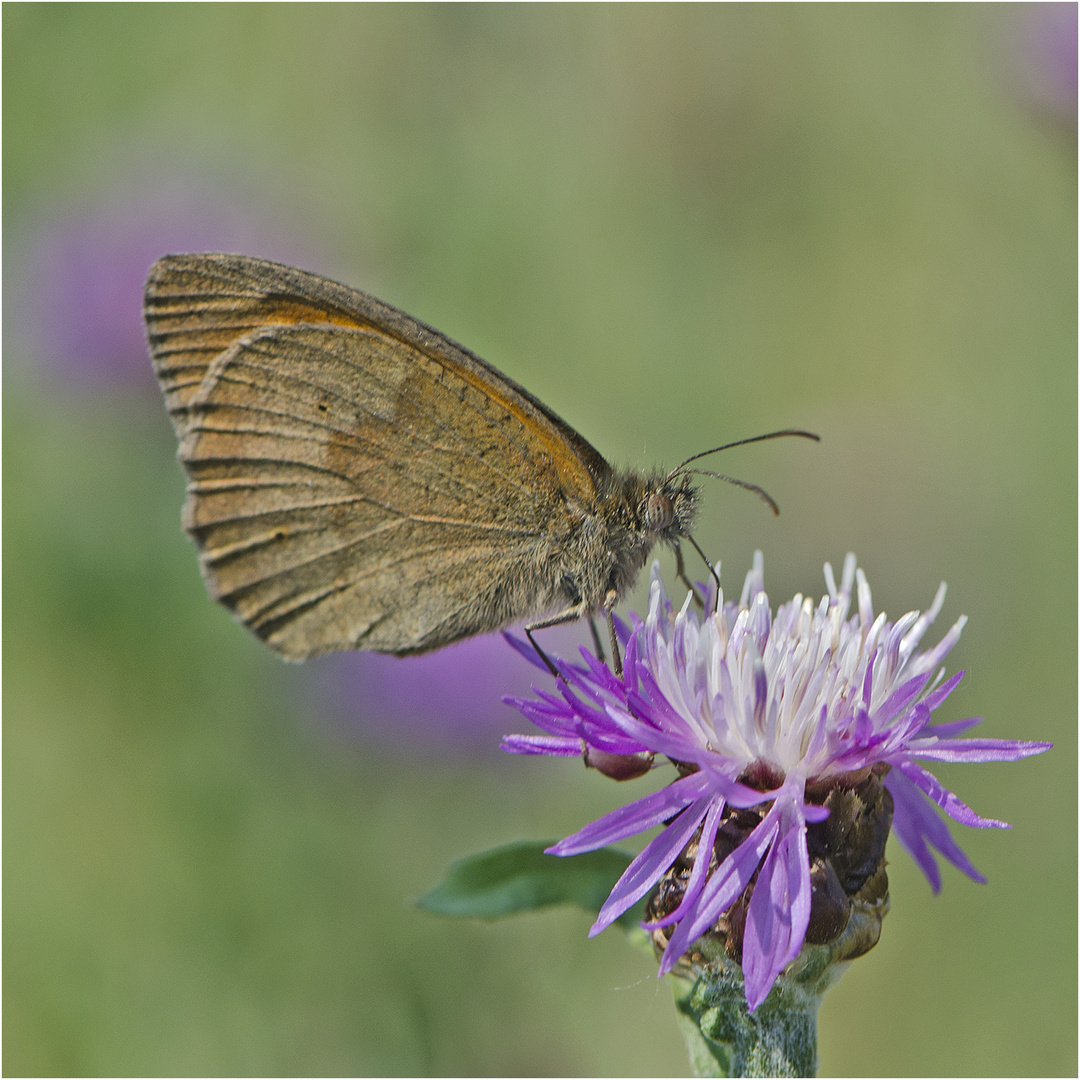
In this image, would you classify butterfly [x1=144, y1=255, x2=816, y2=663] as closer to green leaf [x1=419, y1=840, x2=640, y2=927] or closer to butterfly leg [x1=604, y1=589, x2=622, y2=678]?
butterfly leg [x1=604, y1=589, x2=622, y2=678]

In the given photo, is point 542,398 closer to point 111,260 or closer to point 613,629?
point 111,260

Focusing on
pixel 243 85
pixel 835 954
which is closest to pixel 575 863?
pixel 835 954

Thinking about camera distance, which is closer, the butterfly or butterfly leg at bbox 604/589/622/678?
butterfly leg at bbox 604/589/622/678

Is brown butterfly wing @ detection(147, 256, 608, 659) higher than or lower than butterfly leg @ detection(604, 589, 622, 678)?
higher

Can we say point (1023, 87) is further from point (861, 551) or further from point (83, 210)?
point (83, 210)

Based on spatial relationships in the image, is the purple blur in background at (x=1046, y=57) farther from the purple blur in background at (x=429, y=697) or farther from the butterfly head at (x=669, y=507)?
the butterfly head at (x=669, y=507)

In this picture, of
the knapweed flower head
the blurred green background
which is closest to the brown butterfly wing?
the knapweed flower head

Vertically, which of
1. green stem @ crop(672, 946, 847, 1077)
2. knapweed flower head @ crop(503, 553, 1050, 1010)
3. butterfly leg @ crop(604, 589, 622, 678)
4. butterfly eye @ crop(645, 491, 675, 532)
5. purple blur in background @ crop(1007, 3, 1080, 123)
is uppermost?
purple blur in background @ crop(1007, 3, 1080, 123)

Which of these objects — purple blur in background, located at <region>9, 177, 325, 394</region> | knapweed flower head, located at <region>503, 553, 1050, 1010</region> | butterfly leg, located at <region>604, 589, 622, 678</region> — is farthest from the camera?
purple blur in background, located at <region>9, 177, 325, 394</region>

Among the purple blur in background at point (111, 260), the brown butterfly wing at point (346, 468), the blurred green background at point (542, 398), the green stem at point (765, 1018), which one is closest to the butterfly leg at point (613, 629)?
the brown butterfly wing at point (346, 468)
